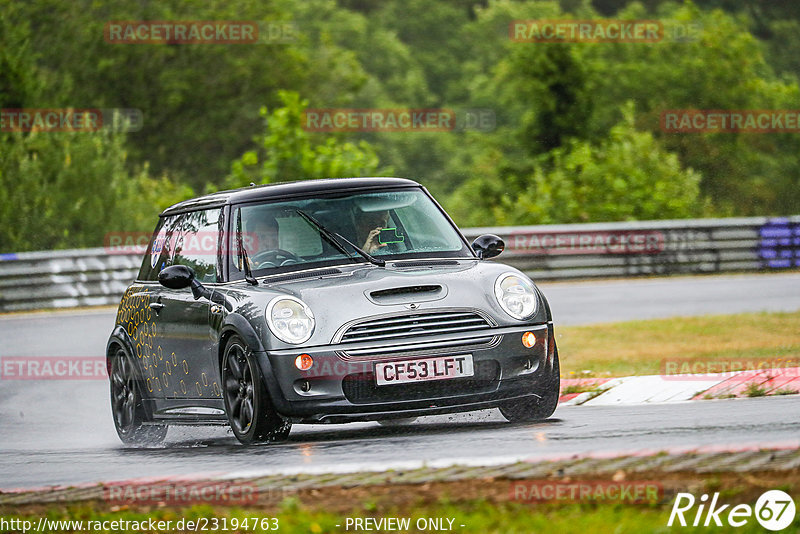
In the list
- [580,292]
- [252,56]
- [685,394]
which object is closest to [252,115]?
[252,56]

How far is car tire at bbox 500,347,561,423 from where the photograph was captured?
28.6 feet

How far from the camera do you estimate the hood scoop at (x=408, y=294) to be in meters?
8.30

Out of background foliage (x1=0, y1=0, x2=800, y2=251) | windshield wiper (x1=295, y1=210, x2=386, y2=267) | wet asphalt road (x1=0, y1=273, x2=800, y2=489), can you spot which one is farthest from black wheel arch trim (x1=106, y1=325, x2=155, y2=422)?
background foliage (x1=0, y1=0, x2=800, y2=251)

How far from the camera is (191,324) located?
924 cm

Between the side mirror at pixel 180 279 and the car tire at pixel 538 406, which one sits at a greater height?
the side mirror at pixel 180 279

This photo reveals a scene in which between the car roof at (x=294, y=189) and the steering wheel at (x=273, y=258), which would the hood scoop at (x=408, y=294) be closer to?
the steering wheel at (x=273, y=258)

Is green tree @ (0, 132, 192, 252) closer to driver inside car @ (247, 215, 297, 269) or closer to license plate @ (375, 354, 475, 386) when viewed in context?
driver inside car @ (247, 215, 297, 269)

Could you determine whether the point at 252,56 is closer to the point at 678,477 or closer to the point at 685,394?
the point at 685,394

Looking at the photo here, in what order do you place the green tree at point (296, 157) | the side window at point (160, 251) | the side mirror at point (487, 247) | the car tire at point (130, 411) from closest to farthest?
the side mirror at point (487, 247)
the car tire at point (130, 411)
the side window at point (160, 251)
the green tree at point (296, 157)

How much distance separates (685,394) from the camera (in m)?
10.3

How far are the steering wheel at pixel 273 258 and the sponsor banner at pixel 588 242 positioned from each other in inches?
584

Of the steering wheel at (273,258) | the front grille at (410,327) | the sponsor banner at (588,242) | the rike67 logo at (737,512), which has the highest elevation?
the steering wheel at (273,258)

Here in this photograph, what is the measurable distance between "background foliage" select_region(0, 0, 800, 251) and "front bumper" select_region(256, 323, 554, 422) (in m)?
→ 15.4

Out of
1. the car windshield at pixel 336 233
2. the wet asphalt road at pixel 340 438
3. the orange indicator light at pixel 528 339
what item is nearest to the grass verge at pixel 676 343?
the wet asphalt road at pixel 340 438
